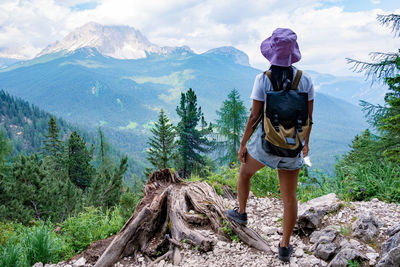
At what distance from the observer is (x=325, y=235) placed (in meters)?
3.35

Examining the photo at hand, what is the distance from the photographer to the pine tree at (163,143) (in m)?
27.3

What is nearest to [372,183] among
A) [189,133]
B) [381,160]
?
[381,160]

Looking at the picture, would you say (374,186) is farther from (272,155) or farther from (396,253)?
(272,155)

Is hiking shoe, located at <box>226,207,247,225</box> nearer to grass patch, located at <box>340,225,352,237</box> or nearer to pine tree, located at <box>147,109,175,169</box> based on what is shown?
grass patch, located at <box>340,225,352,237</box>

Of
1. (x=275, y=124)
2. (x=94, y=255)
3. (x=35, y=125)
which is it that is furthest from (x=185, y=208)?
(x=35, y=125)

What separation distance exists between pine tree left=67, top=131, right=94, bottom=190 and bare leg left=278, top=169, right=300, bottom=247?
113 ft

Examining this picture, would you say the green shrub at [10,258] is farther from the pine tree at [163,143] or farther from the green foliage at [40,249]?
the pine tree at [163,143]

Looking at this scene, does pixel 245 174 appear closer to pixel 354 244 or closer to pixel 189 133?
pixel 354 244

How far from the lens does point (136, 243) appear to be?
3.83 meters

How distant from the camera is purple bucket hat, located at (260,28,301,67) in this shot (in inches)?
100

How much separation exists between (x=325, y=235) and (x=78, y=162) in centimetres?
3574

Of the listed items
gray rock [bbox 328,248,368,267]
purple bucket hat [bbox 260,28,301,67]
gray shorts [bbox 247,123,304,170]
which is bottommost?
gray rock [bbox 328,248,368,267]

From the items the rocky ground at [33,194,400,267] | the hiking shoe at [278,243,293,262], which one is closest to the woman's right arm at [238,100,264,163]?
the hiking shoe at [278,243,293,262]

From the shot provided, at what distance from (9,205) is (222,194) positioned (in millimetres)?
15329
